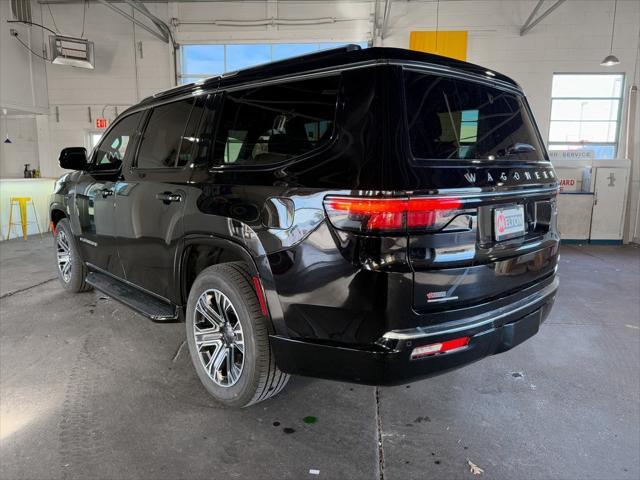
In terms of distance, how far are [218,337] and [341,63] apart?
62.2 inches

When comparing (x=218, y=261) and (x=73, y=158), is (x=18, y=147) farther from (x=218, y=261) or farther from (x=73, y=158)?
(x=218, y=261)

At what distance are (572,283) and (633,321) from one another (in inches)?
56.3

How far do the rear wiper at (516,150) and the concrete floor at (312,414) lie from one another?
1428 millimetres

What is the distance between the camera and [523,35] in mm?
9750

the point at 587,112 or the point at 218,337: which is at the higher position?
the point at 587,112

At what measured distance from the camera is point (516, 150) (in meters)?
2.30

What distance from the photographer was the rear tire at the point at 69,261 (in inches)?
169

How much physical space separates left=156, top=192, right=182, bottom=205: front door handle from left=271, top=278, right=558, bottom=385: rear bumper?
42.5 inches

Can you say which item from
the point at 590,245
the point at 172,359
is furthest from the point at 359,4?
the point at 172,359

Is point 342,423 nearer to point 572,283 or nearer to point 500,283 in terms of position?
point 500,283

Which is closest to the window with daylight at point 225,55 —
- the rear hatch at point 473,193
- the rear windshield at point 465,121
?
the rear windshield at point 465,121

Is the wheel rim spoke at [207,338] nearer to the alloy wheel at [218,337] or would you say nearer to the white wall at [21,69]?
the alloy wheel at [218,337]

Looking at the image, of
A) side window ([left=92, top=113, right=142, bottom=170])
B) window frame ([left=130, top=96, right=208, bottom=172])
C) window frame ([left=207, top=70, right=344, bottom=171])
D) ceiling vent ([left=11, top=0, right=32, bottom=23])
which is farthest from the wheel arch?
ceiling vent ([left=11, top=0, right=32, bottom=23])

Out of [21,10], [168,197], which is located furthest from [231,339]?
[21,10]
